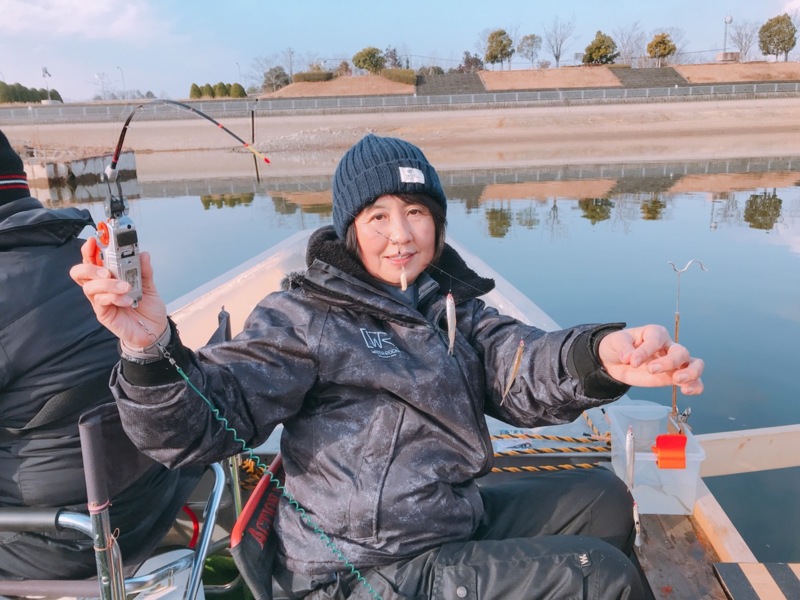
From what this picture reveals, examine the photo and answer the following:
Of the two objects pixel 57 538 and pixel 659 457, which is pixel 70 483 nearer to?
pixel 57 538

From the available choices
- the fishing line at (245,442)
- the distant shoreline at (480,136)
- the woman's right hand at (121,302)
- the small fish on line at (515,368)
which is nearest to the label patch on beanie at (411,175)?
the fishing line at (245,442)

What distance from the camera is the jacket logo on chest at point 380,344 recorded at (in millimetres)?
1674

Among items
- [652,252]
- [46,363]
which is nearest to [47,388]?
[46,363]

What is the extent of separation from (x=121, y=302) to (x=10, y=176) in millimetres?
1255

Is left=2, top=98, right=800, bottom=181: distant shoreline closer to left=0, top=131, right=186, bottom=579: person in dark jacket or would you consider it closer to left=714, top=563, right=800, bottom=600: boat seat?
left=0, top=131, right=186, bottom=579: person in dark jacket

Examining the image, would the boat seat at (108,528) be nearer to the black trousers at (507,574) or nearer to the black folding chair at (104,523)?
the black folding chair at (104,523)

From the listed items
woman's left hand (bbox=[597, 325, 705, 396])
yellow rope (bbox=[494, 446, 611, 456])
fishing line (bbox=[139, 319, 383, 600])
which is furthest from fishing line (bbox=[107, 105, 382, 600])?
yellow rope (bbox=[494, 446, 611, 456])

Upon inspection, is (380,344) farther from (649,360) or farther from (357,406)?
(649,360)

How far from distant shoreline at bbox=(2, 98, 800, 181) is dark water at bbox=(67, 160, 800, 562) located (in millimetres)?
5349

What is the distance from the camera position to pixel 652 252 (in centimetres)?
855

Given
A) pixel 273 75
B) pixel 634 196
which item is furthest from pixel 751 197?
pixel 273 75

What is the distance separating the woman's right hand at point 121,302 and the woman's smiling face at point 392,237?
0.68 metres

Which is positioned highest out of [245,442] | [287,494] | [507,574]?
[245,442]

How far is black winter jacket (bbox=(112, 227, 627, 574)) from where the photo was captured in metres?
1.53
